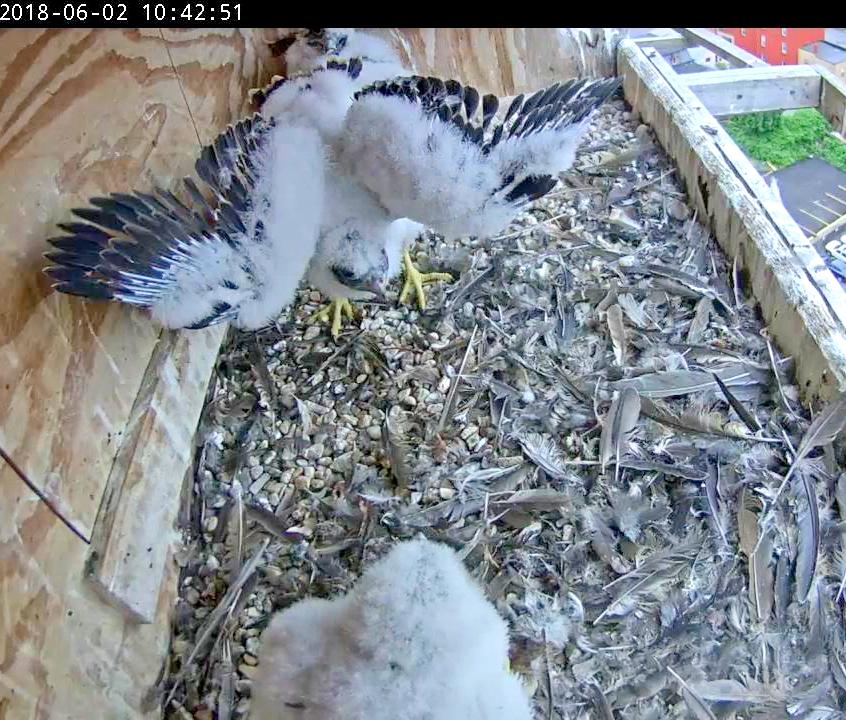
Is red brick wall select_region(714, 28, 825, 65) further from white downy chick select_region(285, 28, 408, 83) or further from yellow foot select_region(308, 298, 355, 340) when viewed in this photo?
yellow foot select_region(308, 298, 355, 340)

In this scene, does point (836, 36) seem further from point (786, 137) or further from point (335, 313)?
point (335, 313)

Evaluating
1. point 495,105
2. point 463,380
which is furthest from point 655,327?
point 495,105

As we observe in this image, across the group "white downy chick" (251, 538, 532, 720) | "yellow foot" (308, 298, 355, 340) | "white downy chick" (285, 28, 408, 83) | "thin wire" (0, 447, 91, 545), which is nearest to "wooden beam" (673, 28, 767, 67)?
"white downy chick" (285, 28, 408, 83)

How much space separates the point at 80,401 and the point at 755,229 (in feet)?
4.52

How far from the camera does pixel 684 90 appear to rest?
2006 mm

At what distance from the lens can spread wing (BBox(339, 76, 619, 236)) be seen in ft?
4.13

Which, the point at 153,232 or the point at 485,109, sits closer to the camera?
the point at 153,232

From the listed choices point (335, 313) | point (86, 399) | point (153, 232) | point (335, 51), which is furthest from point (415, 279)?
Answer: point (86, 399)

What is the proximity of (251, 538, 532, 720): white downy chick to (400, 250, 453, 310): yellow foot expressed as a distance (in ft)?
2.70

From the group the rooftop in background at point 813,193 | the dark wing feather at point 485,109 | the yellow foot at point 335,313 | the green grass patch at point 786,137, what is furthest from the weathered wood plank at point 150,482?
the green grass patch at point 786,137

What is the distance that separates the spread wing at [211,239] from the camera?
1.04 m

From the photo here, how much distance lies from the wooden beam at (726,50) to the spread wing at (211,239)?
1309mm

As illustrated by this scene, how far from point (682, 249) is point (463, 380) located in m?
0.66

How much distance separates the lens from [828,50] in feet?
6.00
